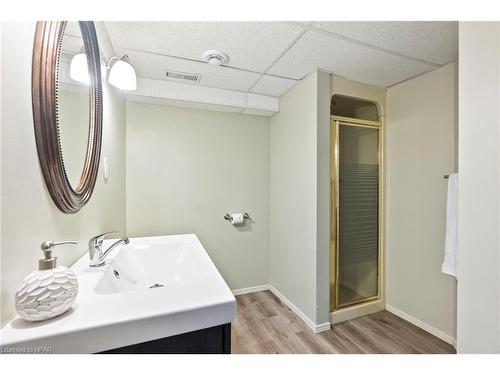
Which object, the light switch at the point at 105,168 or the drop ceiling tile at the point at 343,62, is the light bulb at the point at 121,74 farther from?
the drop ceiling tile at the point at 343,62

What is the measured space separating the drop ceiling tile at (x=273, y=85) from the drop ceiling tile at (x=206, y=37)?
0.37m

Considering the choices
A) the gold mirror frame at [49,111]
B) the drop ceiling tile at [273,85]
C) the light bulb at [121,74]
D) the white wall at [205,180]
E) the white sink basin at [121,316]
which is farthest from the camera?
the white wall at [205,180]

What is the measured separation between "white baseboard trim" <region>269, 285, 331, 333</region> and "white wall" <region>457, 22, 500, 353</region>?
1.18 metres

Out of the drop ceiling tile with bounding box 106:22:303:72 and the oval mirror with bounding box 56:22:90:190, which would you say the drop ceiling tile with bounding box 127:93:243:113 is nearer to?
the drop ceiling tile with bounding box 106:22:303:72

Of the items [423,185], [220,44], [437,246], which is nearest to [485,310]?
[437,246]

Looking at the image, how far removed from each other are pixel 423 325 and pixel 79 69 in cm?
297

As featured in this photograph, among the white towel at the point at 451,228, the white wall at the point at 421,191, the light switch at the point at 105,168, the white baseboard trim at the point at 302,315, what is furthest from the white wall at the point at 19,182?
the white wall at the point at 421,191

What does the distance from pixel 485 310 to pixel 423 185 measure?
1.42m

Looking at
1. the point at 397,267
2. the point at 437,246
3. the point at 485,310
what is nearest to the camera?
the point at 485,310

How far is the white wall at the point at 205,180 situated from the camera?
213cm

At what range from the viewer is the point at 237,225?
8.20 ft

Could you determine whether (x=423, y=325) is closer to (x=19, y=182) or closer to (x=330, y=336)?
(x=330, y=336)

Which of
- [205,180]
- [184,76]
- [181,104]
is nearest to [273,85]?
[184,76]
